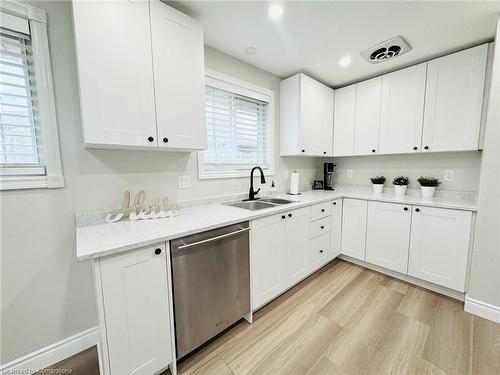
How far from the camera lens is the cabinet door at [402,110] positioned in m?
2.23

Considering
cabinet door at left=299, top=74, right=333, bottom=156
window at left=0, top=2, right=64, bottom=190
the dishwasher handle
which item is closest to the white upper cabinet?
cabinet door at left=299, top=74, right=333, bottom=156

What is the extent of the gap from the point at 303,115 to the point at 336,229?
1498mm

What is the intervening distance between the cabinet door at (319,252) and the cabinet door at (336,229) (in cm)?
10

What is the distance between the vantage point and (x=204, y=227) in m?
1.29

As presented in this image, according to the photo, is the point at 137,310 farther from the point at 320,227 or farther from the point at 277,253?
the point at 320,227

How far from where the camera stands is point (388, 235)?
2285mm

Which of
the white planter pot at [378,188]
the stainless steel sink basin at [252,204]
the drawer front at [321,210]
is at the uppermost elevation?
the white planter pot at [378,188]

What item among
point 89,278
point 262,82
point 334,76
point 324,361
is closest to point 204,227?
point 89,278

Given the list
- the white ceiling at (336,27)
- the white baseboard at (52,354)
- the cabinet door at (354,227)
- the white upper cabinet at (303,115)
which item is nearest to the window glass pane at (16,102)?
the white ceiling at (336,27)

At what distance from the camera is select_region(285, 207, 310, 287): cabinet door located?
1938mm

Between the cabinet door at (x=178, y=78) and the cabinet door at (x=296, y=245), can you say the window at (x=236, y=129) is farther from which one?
the cabinet door at (x=296, y=245)

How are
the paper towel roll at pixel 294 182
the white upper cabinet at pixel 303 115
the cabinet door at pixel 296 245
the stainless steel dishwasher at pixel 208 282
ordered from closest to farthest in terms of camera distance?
the stainless steel dishwasher at pixel 208 282
the cabinet door at pixel 296 245
the white upper cabinet at pixel 303 115
the paper towel roll at pixel 294 182

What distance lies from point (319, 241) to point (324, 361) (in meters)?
1.16

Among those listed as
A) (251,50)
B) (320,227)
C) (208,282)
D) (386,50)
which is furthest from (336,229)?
(251,50)
